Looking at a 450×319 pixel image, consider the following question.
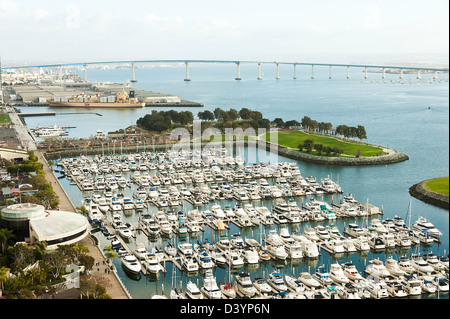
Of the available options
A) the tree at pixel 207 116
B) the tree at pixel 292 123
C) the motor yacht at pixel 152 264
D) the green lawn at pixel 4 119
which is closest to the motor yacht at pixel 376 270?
the motor yacht at pixel 152 264

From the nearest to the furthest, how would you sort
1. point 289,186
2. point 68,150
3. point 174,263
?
1. point 174,263
2. point 289,186
3. point 68,150

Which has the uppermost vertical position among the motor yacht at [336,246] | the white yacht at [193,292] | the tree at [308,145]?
the tree at [308,145]

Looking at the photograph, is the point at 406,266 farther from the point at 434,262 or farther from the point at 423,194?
the point at 423,194

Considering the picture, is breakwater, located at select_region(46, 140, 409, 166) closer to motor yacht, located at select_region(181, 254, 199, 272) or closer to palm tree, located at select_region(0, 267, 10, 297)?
motor yacht, located at select_region(181, 254, 199, 272)

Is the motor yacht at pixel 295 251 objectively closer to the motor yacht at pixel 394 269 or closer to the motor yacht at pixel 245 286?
the motor yacht at pixel 394 269
